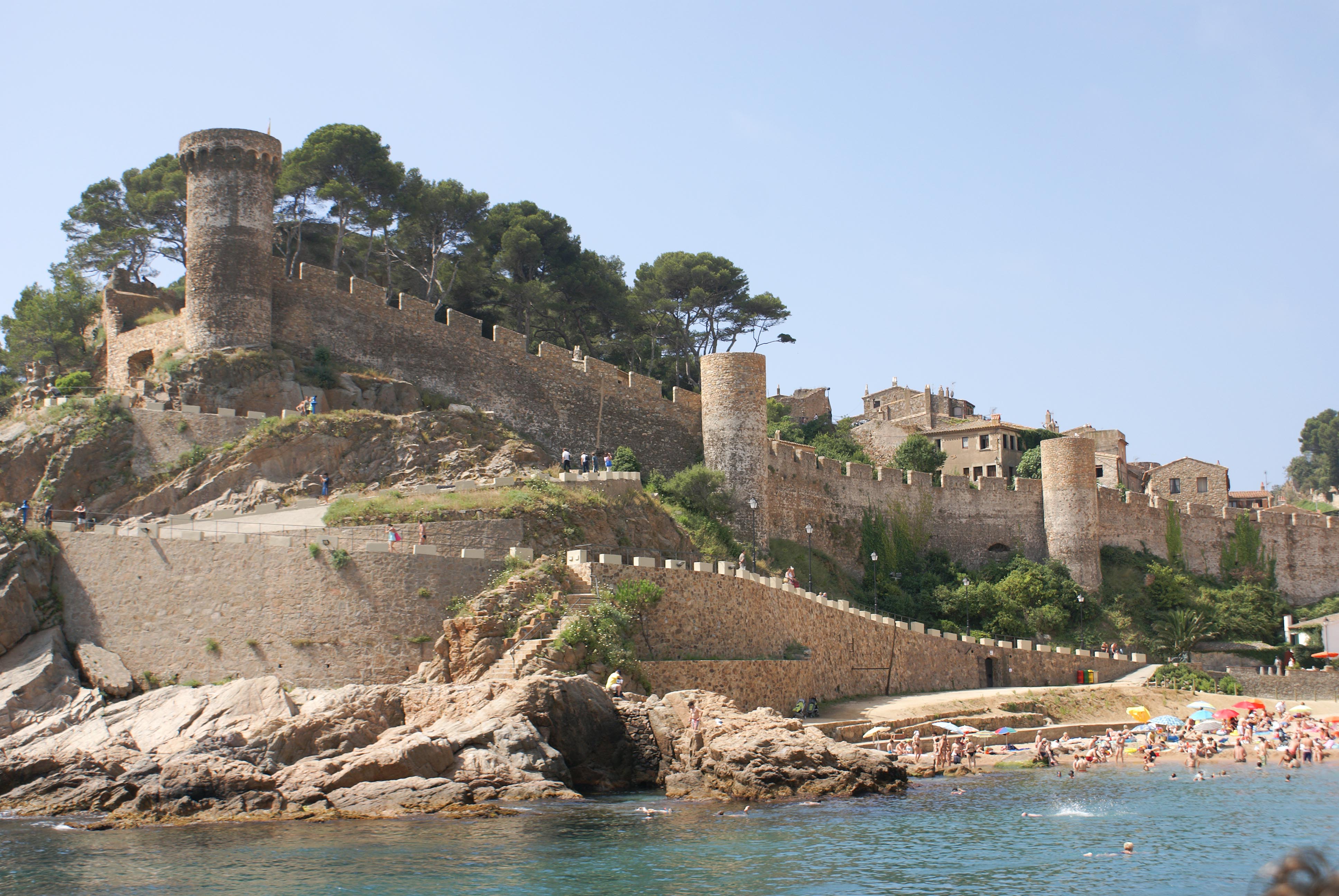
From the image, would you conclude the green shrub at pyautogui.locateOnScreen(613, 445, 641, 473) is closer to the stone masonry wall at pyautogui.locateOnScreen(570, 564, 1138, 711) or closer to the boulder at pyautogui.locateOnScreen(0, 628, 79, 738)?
the stone masonry wall at pyautogui.locateOnScreen(570, 564, 1138, 711)

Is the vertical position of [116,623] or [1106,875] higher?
[116,623]

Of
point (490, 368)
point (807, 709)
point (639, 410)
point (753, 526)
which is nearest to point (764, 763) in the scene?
point (807, 709)

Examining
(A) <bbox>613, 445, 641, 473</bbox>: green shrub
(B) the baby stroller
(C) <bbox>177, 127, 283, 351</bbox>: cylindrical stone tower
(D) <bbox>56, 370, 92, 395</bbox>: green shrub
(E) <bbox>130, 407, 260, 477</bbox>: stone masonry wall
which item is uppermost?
(C) <bbox>177, 127, 283, 351</bbox>: cylindrical stone tower

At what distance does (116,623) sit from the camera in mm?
24062

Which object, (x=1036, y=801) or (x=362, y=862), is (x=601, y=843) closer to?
(x=362, y=862)

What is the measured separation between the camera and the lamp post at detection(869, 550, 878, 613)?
120ft

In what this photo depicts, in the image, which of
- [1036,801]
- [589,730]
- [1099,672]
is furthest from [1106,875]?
[1099,672]

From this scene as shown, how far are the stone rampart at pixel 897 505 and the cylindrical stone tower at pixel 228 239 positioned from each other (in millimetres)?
15673

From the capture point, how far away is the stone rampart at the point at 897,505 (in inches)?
1499

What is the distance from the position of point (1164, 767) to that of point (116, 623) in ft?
70.9

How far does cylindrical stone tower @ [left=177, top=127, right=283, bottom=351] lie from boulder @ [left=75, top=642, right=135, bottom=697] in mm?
9109

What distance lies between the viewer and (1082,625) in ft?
127

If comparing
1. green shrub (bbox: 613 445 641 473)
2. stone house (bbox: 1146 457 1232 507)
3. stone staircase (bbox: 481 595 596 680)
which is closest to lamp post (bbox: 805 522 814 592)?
green shrub (bbox: 613 445 641 473)

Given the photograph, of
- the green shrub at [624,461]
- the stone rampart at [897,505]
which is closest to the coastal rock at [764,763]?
the green shrub at [624,461]
